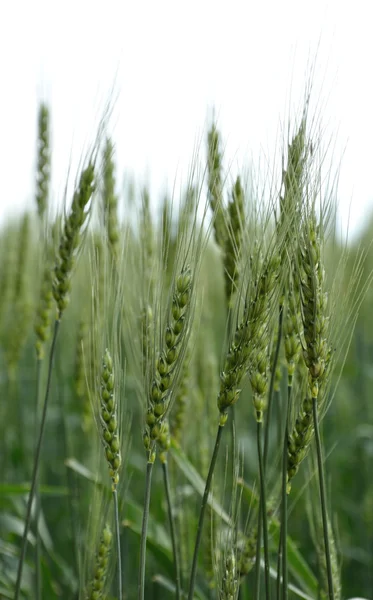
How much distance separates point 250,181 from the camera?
1282mm

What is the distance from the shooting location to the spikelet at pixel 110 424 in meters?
1.07

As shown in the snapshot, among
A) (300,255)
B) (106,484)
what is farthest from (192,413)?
(300,255)

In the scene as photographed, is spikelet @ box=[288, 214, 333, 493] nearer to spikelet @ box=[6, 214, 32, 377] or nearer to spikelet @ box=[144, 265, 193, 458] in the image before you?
spikelet @ box=[144, 265, 193, 458]

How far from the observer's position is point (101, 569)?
1202 millimetres

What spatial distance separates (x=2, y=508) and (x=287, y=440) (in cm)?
159

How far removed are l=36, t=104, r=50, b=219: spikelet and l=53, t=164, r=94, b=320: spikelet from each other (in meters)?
0.46

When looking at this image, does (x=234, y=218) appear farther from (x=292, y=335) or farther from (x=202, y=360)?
(x=202, y=360)

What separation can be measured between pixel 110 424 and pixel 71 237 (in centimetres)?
41

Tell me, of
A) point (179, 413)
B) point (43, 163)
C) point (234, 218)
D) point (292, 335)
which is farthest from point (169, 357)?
point (43, 163)

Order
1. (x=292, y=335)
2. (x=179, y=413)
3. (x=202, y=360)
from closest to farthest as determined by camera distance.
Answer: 1. (x=292, y=335)
2. (x=179, y=413)
3. (x=202, y=360)

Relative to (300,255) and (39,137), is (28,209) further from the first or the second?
(300,255)

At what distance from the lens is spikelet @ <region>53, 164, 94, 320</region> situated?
1.33 m

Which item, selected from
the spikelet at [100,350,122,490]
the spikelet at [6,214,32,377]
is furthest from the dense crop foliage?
the spikelet at [6,214,32,377]

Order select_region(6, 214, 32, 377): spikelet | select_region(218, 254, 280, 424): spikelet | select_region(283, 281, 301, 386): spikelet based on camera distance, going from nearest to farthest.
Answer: select_region(218, 254, 280, 424): spikelet, select_region(283, 281, 301, 386): spikelet, select_region(6, 214, 32, 377): spikelet
